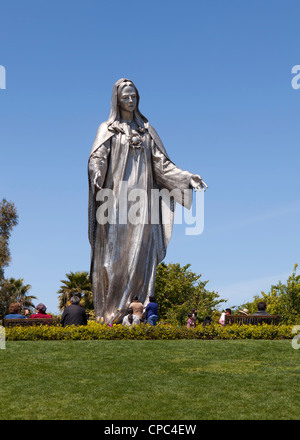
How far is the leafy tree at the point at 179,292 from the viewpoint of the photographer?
25844mm

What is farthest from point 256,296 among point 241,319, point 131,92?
point 131,92

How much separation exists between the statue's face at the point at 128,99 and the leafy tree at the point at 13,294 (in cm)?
2629

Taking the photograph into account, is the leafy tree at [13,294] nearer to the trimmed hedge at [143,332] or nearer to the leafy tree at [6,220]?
the leafy tree at [6,220]

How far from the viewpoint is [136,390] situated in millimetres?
9109

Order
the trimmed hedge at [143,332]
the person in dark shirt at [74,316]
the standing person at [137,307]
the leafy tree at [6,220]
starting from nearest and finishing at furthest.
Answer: the trimmed hedge at [143,332] → the person in dark shirt at [74,316] → the standing person at [137,307] → the leafy tree at [6,220]

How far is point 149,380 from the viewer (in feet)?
31.7

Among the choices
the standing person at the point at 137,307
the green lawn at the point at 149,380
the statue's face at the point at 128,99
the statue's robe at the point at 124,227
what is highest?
the statue's face at the point at 128,99

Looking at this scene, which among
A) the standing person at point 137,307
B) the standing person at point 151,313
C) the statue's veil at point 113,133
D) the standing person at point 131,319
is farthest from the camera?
the statue's veil at point 113,133

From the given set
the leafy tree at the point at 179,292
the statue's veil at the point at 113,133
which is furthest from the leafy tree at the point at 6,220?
the statue's veil at the point at 113,133

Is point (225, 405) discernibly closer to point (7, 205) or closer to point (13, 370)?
point (13, 370)

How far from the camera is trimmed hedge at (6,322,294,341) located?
1409 cm

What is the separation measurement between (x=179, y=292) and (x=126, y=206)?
399 inches
